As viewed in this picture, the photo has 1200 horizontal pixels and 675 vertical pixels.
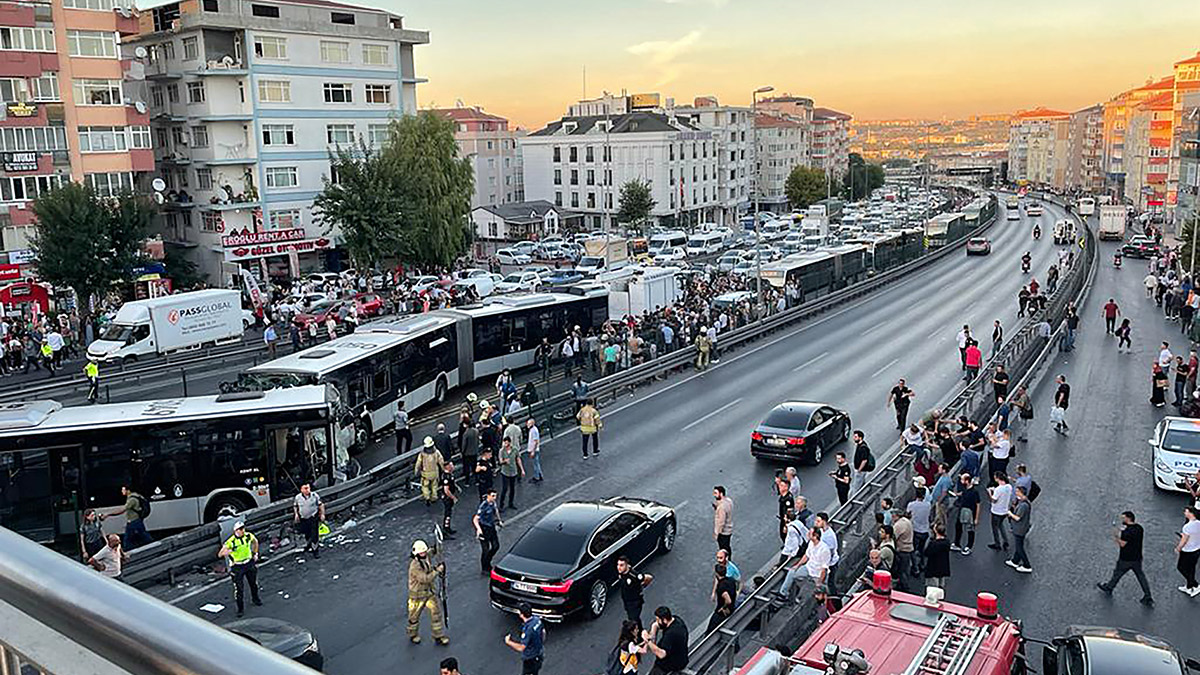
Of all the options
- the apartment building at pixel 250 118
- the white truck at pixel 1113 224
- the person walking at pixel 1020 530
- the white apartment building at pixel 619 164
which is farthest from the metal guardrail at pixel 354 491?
the white apartment building at pixel 619 164

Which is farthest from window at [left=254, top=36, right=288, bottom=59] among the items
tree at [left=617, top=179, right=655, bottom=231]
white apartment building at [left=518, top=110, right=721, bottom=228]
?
white apartment building at [left=518, top=110, right=721, bottom=228]

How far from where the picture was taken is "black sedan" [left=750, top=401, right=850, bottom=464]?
22.4 metres

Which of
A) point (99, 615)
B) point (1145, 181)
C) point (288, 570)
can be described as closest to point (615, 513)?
point (288, 570)

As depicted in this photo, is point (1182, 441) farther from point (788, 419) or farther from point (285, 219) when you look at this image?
point (285, 219)

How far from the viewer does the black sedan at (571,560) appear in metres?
14.3

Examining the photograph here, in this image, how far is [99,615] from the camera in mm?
1503

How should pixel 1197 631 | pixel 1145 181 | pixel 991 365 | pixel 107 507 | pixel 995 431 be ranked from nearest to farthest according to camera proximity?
pixel 1197 631 → pixel 107 507 → pixel 995 431 → pixel 991 365 → pixel 1145 181

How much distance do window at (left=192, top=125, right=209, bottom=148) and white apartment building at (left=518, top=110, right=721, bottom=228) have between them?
46.2 m

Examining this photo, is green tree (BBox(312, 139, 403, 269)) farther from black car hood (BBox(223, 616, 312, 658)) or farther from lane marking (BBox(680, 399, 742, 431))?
black car hood (BBox(223, 616, 312, 658))

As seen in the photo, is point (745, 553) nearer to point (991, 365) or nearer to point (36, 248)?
point (991, 365)

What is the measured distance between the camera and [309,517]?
17547mm

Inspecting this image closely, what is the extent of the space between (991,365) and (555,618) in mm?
18872

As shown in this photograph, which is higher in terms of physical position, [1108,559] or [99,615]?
[99,615]

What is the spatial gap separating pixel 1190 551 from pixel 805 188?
117 meters
